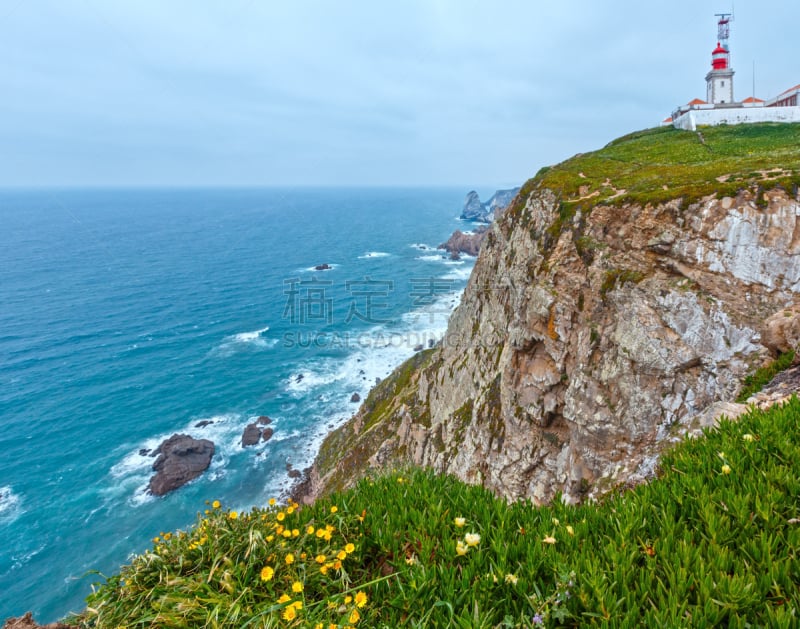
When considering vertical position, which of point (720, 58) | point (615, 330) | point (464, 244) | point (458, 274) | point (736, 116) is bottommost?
point (458, 274)

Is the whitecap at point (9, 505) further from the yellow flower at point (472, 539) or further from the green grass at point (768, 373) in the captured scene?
the green grass at point (768, 373)

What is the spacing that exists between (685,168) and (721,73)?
3529 centimetres

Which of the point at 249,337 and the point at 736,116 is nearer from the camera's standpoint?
Result: the point at 736,116

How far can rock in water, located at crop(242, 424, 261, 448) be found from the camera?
174 ft

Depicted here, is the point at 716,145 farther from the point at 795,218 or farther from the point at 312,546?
the point at 312,546

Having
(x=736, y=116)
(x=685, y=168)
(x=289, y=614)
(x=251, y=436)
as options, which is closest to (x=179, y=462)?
(x=251, y=436)

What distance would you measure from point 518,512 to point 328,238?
547ft

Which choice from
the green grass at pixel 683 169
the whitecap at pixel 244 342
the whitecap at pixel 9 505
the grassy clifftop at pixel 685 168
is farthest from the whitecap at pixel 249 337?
the grassy clifftop at pixel 685 168

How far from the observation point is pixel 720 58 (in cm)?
4797

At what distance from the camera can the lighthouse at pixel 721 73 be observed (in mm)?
47875

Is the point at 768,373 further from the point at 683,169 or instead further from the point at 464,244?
the point at 464,244

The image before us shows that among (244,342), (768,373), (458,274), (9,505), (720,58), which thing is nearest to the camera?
(768,373)

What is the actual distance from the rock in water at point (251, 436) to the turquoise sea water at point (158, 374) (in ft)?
3.22

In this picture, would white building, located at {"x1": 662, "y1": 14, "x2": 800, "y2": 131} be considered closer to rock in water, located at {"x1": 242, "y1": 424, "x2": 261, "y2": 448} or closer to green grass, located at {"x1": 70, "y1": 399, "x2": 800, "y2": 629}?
green grass, located at {"x1": 70, "y1": 399, "x2": 800, "y2": 629}
